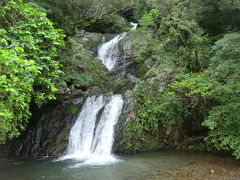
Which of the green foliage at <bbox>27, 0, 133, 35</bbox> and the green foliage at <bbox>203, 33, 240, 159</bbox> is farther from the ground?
the green foliage at <bbox>27, 0, 133, 35</bbox>

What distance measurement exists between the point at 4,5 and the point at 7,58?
237cm

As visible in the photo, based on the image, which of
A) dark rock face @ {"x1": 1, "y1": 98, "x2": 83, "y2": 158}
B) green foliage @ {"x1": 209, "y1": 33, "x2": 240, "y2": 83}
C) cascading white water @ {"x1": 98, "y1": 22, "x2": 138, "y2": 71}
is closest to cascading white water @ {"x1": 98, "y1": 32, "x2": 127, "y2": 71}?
cascading white water @ {"x1": 98, "y1": 22, "x2": 138, "y2": 71}

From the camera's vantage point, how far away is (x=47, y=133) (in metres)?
11.8

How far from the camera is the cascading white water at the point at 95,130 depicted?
10506mm

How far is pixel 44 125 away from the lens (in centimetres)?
1212

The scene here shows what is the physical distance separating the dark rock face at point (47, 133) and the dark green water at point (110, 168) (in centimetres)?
145

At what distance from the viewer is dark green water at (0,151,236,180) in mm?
7379

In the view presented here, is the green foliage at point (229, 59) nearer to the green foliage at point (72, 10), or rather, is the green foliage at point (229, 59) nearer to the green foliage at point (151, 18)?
the green foliage at point (151, 18)

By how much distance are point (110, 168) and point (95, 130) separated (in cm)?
356

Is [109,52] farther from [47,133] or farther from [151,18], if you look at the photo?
[47,133]

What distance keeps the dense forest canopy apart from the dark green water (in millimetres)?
1588

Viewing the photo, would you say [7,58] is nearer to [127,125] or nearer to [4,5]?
[4,5]

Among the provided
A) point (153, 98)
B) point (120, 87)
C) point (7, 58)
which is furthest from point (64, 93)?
point (7, 58)

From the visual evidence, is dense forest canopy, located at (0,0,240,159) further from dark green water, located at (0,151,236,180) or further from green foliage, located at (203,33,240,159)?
dark green water, located at (0,151,236,180)
